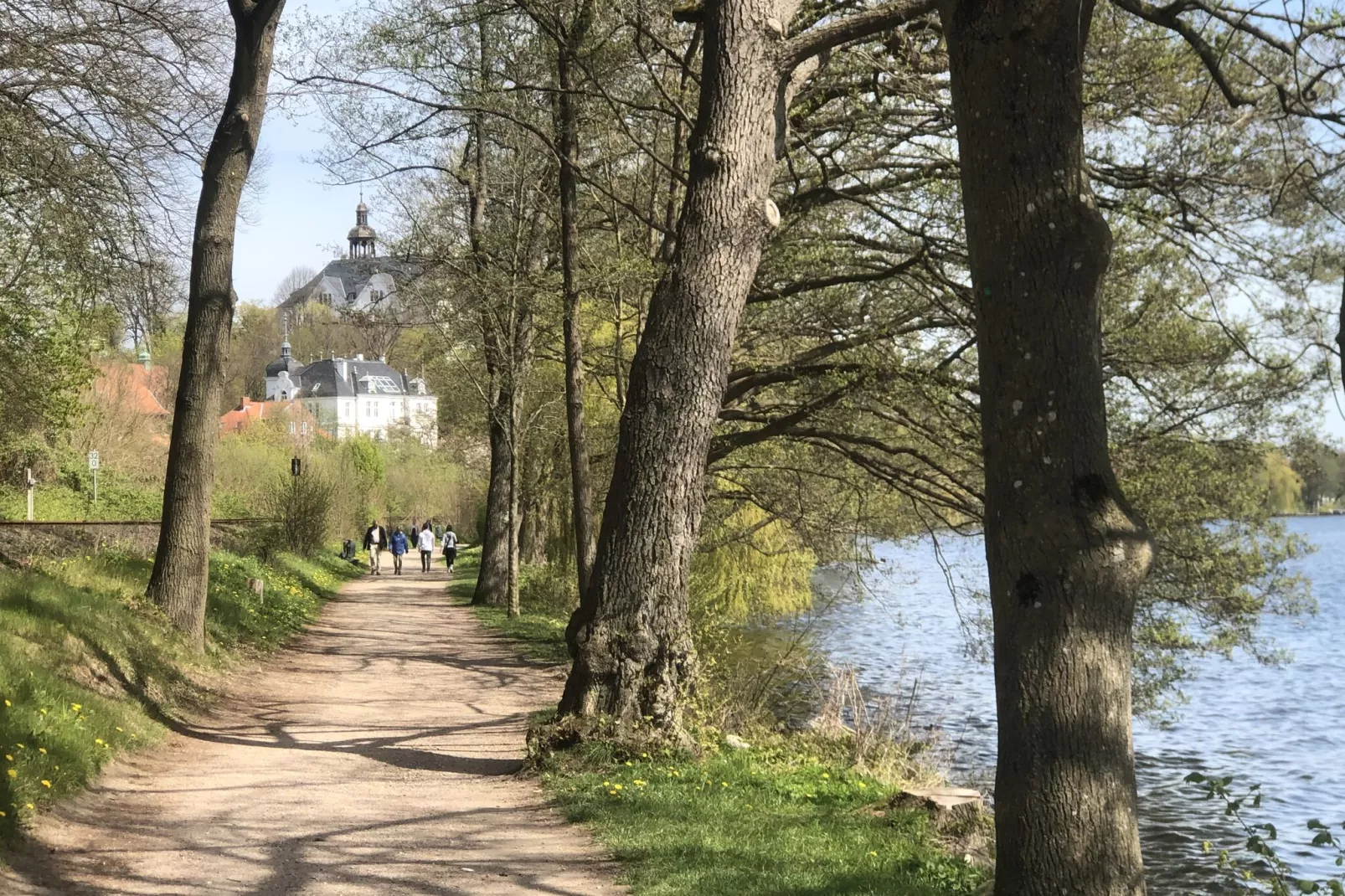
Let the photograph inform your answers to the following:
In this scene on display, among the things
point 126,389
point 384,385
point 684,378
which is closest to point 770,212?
point 684,378

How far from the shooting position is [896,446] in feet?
46.6

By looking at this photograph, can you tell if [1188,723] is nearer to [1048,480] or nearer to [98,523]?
[1048,480]

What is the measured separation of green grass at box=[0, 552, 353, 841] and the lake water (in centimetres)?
740

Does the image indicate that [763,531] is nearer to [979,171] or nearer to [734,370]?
[734,370]

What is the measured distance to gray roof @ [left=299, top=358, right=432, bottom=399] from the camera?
127312mm

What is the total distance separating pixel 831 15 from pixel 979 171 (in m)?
8.39

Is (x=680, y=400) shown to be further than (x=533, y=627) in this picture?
No

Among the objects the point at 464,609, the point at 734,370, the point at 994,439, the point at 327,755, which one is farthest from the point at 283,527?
the point at 994,439

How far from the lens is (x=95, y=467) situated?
28422 millimetres

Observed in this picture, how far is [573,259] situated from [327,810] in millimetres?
8845

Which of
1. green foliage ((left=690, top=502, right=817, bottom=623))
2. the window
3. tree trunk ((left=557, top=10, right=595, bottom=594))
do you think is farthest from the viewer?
the window

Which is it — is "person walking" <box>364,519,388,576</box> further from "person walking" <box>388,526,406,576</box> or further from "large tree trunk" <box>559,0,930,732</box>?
"large tree trunk" <box>559,0,930,732</box>

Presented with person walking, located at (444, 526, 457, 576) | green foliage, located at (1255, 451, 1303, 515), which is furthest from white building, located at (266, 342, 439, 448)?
green foliage, located at (1255, 451, 1303, 515)

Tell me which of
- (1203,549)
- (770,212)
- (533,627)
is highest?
(770,212)
